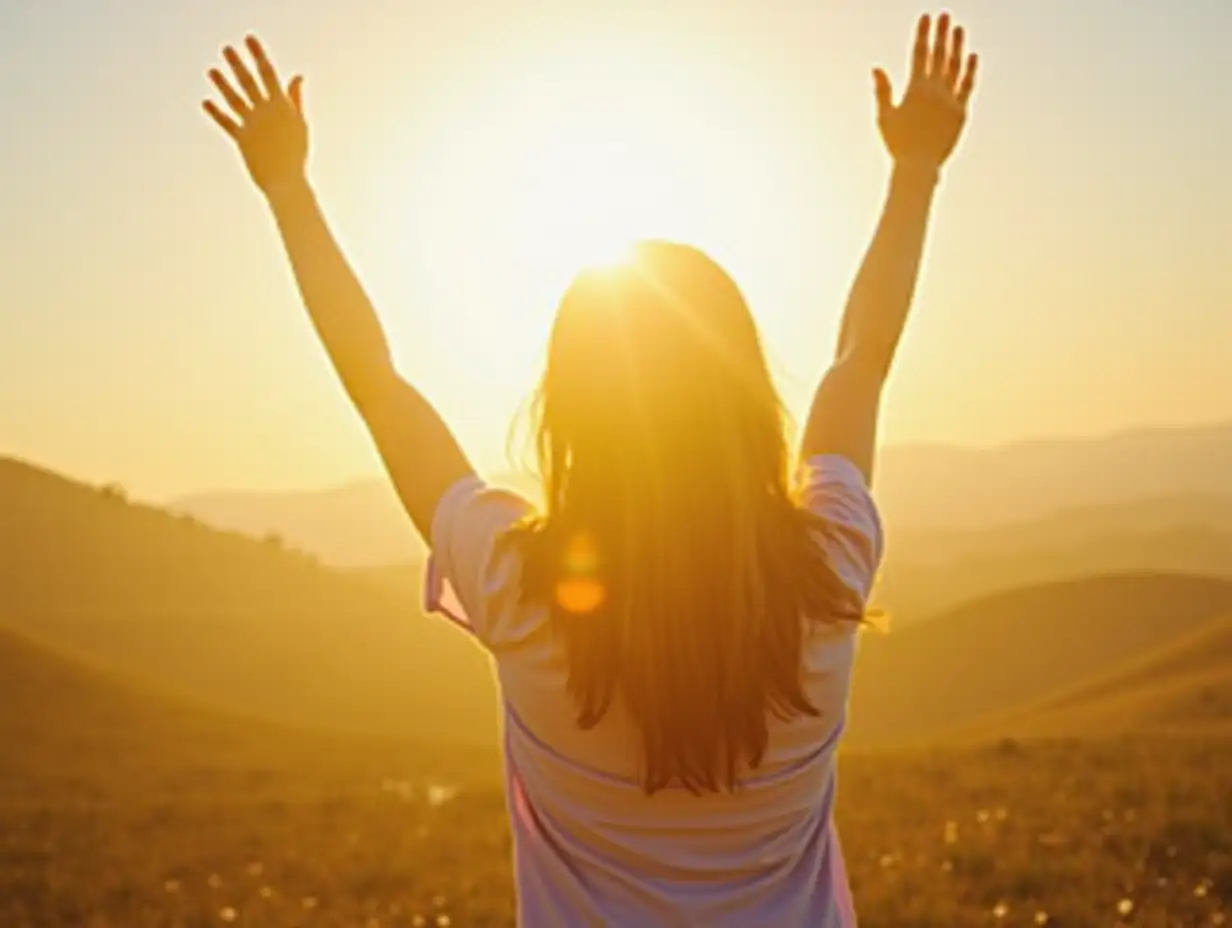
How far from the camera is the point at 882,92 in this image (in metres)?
3.09

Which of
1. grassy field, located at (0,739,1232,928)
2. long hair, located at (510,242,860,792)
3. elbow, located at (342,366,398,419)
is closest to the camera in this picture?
long hair, located at (510,242,860,792)

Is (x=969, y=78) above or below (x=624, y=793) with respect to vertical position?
above

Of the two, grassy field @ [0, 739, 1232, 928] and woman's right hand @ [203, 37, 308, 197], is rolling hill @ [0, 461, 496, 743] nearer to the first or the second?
grassy field @ [0, 739, 1232, 928]

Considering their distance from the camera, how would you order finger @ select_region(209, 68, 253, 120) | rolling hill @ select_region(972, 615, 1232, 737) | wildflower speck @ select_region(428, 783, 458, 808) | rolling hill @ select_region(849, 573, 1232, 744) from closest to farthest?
finger @ select_region(209, 68, 253, 120), wildflower speck @ select_region(428, 783, 458, 808), rolling hill @ select_region(972, 615, 1232, 737), rolling hill @ select_region(849, 573, 1232, 744)

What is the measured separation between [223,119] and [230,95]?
5 cm

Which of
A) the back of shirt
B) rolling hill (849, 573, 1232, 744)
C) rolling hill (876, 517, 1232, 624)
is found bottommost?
rolling hill (876, 517, 1232, 624)

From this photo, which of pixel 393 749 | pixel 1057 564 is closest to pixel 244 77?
pixel 393 749

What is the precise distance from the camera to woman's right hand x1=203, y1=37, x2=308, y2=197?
285 centimetres

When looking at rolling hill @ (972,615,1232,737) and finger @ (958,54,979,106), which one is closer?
finger @ (958,54,979,106)

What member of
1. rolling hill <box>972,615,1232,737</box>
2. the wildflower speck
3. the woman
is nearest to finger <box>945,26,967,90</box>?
the woman

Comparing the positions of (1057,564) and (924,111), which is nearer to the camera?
(924,111)

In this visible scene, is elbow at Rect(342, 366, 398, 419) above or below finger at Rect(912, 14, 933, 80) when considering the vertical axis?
below

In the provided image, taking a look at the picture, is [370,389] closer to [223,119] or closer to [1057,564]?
[223,119]

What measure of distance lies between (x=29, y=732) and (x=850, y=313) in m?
40.8
